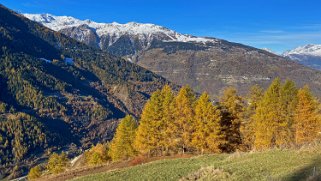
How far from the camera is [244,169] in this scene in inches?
1286

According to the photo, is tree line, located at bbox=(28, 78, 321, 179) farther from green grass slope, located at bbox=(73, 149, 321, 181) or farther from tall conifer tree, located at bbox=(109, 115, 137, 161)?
green grass slope, located at bbox=(73, 149, 321, 181)

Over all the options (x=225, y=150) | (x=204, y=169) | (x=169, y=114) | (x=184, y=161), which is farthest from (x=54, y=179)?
(x=225, y=150)

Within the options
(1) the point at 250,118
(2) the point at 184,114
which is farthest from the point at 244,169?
(1) the point at 250,118

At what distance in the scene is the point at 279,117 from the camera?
71938mm

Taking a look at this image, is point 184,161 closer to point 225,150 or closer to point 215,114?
point 215,114

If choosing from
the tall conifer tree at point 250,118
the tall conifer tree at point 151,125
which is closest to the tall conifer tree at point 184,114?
the tall conifer tree at point 151,125

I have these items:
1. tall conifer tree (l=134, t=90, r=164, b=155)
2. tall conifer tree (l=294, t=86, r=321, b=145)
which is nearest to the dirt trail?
tall conifer tree (l=134, t=90, r=164, b=155)

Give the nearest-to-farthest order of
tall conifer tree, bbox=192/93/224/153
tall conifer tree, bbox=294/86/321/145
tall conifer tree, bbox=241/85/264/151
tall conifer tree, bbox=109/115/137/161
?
tall conifer tree, bbox=192/93/224/153 < tall conifer tree, bbox=294/86/321/145 < tall conifer tree, bbox=241/85/264/151 < tall conifer tree, bbox=109/115/137/161

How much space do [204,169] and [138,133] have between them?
1561 inches

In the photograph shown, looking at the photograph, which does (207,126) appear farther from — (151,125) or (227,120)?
(151,125)

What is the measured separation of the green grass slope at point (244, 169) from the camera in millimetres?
28641

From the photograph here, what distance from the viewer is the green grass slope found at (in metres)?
28.6

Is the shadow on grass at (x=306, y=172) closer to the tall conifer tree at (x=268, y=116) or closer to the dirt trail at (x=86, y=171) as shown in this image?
the dirt trail at (x=86, y=171)

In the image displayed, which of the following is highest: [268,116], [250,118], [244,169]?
[268,116]
